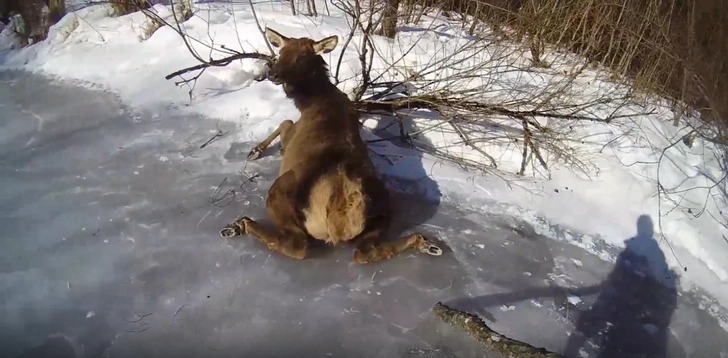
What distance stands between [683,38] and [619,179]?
5.88 ft

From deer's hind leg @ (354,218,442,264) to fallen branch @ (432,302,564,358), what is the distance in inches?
21.2

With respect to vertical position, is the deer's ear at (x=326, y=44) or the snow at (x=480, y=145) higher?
the deer's ear at (x=326, y=44)

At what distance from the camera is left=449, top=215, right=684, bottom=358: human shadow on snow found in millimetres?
3205

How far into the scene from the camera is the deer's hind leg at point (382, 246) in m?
3.59

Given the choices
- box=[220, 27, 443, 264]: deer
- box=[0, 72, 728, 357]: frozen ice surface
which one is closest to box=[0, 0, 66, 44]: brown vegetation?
box=[0, 72, 728, 357]: frozen ice surface

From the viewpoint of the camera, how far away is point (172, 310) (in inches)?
128

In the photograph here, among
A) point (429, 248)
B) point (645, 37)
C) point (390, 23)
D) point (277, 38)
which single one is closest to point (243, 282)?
point (429, 248)

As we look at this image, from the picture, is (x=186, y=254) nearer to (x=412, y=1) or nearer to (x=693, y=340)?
(x=693, y=340)

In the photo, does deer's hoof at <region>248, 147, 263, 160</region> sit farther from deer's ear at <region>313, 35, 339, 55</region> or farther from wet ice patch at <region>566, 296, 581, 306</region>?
wet ice patch at <region>566, 296, 581, 306</region>

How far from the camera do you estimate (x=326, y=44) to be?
460 centimetres

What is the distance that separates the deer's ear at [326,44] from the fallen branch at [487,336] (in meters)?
2.45

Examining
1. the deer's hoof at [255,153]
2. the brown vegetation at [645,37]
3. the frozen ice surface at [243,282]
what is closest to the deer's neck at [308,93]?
A: the deer's hoof at [255,153]

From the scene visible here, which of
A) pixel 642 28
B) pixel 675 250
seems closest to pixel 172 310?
pixel 675 250

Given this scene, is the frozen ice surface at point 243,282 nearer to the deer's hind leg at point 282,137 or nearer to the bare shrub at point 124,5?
the deer's hind leg at point 282,137
